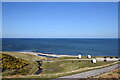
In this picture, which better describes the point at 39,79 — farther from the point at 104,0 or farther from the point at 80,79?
the point at 104,0

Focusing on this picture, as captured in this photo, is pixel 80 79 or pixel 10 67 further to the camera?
pixel 10 67

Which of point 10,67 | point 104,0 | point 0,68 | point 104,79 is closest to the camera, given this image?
point 104,0

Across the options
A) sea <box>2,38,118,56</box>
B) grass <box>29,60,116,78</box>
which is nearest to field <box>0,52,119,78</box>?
grass <box>29,60,116,78</box>

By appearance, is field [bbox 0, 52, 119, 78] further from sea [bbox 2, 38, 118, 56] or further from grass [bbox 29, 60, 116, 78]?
sea [bbox 2, 38, 118, 56]

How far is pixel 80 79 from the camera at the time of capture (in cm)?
681

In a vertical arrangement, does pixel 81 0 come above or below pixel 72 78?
above

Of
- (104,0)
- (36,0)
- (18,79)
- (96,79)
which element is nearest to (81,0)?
(104,0)

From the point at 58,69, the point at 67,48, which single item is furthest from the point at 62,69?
the point at 67,48

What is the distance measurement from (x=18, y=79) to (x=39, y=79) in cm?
121

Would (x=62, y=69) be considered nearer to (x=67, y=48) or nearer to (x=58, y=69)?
(x=58, y=69)

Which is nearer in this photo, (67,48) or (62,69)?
(62,69)

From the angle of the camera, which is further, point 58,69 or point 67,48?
point 67,48

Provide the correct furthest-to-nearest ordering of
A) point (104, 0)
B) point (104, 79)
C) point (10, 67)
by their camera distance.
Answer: point (10, 67)
point (104, 79)
point (104, 0)

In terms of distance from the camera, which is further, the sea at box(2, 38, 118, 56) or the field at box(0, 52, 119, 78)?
the sea at box(2, 38, 118, 56)
